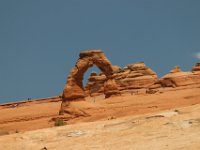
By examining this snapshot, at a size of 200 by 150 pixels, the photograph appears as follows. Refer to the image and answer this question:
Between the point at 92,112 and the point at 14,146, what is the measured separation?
20.8 meters

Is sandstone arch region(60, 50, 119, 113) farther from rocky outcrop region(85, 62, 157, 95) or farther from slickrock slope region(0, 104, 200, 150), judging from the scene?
slickrock slope region(0, 104, 200, 150)

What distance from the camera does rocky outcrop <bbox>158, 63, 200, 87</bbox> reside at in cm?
5181

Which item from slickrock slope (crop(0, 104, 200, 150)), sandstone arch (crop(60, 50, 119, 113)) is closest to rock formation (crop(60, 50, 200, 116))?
sandstone arch (crop(60, 50, 119, 113))

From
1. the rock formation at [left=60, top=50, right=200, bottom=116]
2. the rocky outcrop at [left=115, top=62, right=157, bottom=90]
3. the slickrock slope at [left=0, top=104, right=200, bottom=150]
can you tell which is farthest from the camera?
the rocky outcrop at [left=115, top=62, right=157, bottom=90]

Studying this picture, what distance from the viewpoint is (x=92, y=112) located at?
34.0 metres

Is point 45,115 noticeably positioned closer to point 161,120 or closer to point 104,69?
point 104,69

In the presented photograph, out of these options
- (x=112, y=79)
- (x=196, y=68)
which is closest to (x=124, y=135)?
(x=112, y=79)

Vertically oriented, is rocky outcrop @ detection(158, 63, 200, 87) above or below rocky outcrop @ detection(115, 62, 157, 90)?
below

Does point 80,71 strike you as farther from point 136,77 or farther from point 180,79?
point 136,77

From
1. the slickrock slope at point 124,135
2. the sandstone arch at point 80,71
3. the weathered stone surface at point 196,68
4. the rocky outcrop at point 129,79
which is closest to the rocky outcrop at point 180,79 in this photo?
the weathered stone surface at point 196,68

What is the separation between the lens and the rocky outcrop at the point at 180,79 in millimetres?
51812

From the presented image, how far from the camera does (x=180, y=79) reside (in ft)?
173

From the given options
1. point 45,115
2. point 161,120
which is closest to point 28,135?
point 161,120

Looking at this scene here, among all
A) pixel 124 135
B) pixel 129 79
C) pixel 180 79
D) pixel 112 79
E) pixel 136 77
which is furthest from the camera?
pixel 136 77
